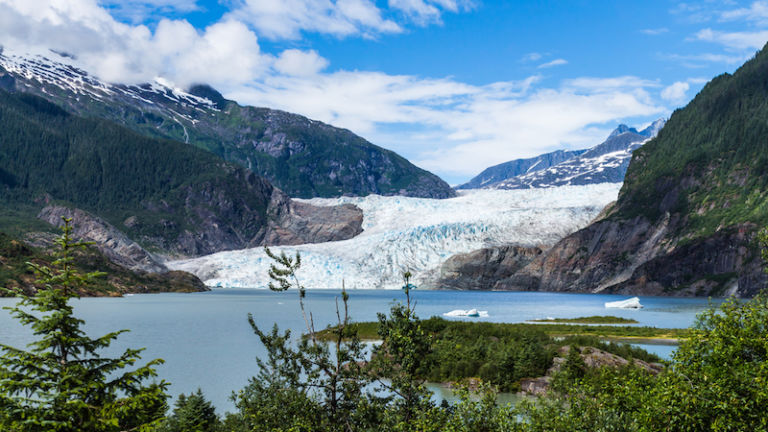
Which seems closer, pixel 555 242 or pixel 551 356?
pixel 551 356

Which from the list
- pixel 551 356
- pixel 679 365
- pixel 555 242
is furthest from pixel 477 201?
pixel 679 365

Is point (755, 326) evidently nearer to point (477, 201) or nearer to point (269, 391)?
point (269, 391)

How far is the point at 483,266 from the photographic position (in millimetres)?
152500

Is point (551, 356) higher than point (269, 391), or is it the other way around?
point (269, 391)

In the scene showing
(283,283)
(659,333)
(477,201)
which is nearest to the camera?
(283,283)

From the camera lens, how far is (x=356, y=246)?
157375 millimetres

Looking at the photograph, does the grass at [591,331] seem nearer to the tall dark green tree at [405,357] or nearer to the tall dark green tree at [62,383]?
the tall dark green tree at [405,357]

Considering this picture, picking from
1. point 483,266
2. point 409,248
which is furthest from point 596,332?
point 409,248

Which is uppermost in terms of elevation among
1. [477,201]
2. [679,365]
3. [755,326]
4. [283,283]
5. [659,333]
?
[477,201]

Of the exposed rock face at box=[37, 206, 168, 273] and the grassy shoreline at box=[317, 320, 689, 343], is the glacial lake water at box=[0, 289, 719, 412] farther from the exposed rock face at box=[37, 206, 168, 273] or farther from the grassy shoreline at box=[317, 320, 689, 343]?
the exposed rock face at box=[37, 206, 168, 273]

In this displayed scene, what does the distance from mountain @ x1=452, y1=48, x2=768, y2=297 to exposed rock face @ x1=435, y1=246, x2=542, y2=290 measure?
94.4 inches

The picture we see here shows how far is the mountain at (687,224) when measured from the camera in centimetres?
12448

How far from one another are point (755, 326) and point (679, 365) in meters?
1.91

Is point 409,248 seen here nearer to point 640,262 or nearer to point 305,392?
point 640,262
